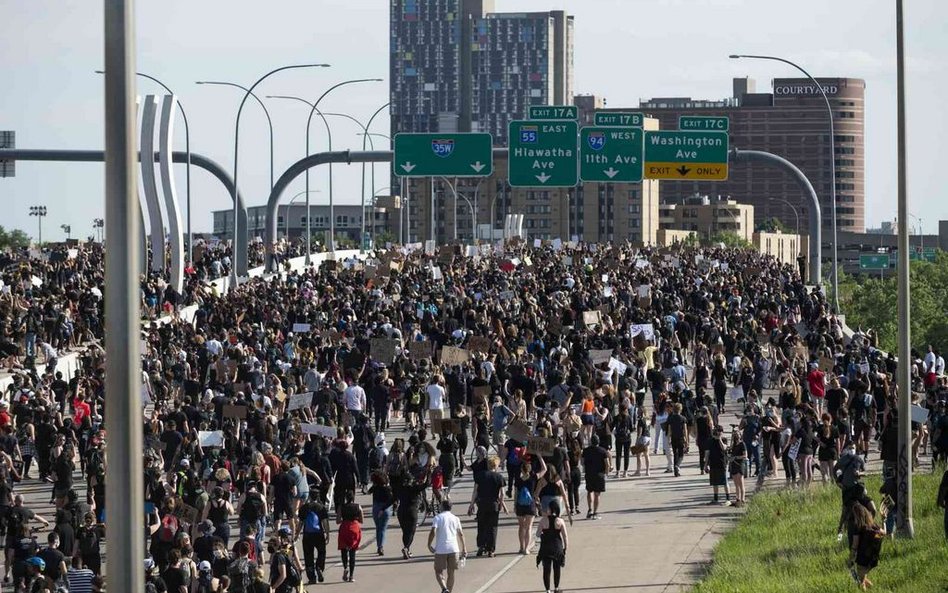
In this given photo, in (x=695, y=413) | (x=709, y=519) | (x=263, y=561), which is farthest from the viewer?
(x=695, y=413)

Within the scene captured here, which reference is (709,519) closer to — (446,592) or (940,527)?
(940,527)

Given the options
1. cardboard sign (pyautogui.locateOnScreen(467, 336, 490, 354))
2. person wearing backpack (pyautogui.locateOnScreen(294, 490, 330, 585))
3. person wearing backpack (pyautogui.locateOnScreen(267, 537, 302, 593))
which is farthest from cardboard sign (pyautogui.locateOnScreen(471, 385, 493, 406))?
person wearing backpack (pyautogui.locateOnScreen(267, 537, 302, 593))

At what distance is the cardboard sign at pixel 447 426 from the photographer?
24.0 m

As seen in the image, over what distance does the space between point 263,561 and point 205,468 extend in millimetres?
3067

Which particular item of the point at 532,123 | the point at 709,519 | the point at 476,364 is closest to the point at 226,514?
the point at 709,519

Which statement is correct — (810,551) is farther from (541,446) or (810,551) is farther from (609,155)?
(609,155)

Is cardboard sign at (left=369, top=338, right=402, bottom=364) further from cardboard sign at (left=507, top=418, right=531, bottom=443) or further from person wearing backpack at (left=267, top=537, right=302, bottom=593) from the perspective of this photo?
person wearing backpack at (left=267, top=537, right=302, bottom=593)

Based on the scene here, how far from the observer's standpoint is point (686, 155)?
57.1m

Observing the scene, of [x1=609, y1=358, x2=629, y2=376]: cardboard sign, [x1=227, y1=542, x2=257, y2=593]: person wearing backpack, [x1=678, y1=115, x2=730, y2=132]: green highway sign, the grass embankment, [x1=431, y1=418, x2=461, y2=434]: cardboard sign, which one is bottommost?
the grass embankment

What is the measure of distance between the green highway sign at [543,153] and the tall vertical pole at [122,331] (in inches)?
1881

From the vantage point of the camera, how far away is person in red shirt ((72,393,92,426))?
2719 centimetres

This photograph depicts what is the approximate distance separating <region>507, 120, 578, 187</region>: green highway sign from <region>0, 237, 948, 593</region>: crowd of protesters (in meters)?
8.37

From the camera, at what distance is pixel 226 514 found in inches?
766

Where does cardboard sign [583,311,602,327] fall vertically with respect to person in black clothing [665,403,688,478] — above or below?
above
